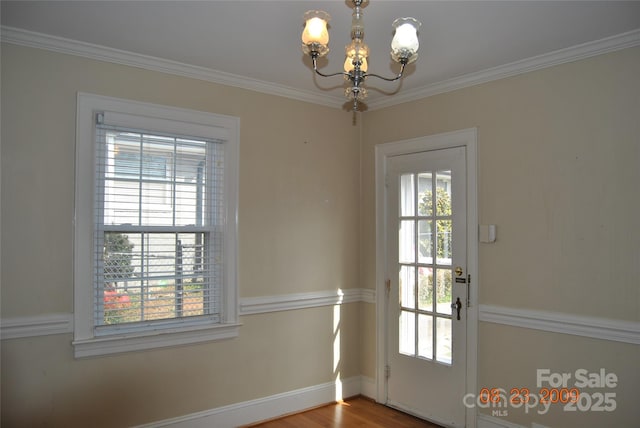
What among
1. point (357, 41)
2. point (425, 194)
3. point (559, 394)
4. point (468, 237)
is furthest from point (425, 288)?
point (357, 41)

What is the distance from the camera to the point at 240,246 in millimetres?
3562

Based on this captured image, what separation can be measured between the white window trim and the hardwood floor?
0.84m

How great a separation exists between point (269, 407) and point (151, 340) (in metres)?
1.12

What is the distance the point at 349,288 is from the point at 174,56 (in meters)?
2.38

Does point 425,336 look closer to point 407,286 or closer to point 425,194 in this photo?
point 407,286

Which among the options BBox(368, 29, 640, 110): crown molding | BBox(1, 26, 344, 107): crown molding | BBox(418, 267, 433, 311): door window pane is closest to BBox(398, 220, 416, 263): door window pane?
BBox(418, 267, 433, 311): door window pane

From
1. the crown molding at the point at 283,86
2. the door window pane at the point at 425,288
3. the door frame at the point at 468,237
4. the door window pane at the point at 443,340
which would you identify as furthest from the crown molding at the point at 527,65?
the door window pane at the point at 443,340

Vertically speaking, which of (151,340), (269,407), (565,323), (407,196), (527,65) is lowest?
(269,407)

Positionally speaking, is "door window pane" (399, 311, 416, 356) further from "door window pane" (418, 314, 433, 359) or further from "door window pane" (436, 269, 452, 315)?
"door window pane" (436, 269, 452, 315)

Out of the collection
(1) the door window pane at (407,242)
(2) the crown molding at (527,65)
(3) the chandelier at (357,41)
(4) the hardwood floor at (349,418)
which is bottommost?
(4) the hardwood floor at (349,418)

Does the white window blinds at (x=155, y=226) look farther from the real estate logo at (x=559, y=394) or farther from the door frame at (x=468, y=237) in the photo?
the real estate logo at (x=559, y=394)

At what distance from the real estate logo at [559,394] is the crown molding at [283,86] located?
1934 millimetres

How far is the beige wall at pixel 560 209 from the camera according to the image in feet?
8.94

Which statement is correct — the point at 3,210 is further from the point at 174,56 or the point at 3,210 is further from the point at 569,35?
the point at 569,35
